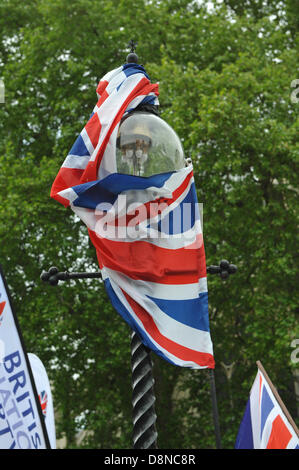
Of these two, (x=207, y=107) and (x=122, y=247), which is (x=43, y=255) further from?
(x=122, y=247)

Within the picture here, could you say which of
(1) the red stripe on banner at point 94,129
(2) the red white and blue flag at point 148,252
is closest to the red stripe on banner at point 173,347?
(2) the red white and blue flag at point 148,252

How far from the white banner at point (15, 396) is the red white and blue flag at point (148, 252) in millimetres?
1033

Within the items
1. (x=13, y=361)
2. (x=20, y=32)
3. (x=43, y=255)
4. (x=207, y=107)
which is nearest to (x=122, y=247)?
(x=13, y=361)

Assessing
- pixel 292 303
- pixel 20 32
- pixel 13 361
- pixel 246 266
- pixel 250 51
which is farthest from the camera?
pixel 20 32

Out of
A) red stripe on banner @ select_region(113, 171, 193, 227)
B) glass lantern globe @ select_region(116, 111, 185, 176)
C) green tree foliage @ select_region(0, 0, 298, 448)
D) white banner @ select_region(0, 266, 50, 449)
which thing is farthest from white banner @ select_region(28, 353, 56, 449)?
green tree foliage @ select_region(0, 0, 298, 448)

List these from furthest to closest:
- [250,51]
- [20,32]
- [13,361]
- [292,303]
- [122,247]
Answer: [20,32], [250,51], [292,303], [122,247], [13,361]

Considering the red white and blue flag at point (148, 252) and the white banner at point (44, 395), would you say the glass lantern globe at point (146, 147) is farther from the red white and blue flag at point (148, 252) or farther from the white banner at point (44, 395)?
the white banner at point (44, 395)

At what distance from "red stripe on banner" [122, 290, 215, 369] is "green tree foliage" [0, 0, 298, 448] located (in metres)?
9.06

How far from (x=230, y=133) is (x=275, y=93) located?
5.00ft

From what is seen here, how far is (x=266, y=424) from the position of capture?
724cm

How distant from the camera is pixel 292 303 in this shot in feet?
46.0

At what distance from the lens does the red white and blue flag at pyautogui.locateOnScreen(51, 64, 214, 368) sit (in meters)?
4.73

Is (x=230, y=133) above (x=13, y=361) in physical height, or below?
above

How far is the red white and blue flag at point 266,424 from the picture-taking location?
676 centimetres
